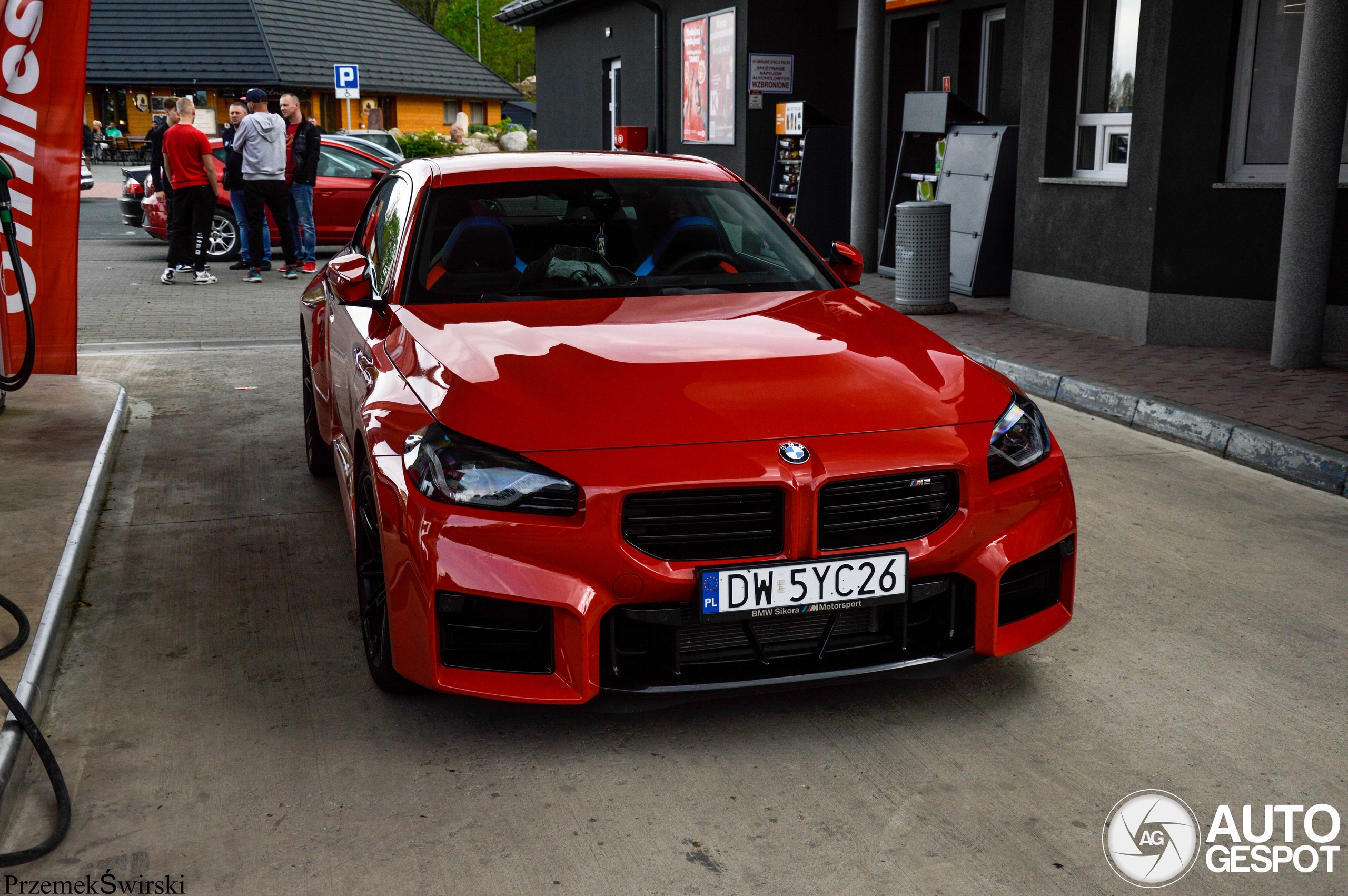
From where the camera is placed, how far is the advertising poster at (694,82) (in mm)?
18156

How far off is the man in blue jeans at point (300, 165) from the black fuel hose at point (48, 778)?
38.0ft

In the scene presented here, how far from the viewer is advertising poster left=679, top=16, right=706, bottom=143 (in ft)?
59.6

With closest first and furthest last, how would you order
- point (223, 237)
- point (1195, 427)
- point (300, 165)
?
1. point (1195, 427)
2. point (300, 165)
3. point (223, 237)

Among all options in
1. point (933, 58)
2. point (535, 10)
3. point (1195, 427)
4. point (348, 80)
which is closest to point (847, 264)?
point (1195, 427)

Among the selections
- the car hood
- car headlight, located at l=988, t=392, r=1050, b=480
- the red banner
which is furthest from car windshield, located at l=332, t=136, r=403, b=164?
car headlight, located at l=988, t=392, r=1050, b=480

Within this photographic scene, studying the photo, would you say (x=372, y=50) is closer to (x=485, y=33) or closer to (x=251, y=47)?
(x=251, y=47)

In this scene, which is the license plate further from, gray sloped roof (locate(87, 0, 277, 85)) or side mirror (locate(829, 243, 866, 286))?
gray sloped roof (locate(87, 0, 277, 85))

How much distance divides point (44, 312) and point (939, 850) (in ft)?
20.6

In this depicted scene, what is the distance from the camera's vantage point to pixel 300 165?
14.0 metres

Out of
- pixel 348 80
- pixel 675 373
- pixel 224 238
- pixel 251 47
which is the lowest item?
pixel 224 238

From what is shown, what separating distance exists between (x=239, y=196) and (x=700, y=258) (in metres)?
11.4

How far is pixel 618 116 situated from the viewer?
74.4ft

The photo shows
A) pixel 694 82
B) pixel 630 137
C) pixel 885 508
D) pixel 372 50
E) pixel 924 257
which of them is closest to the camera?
pixel 885 508

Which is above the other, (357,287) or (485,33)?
(485,33)
